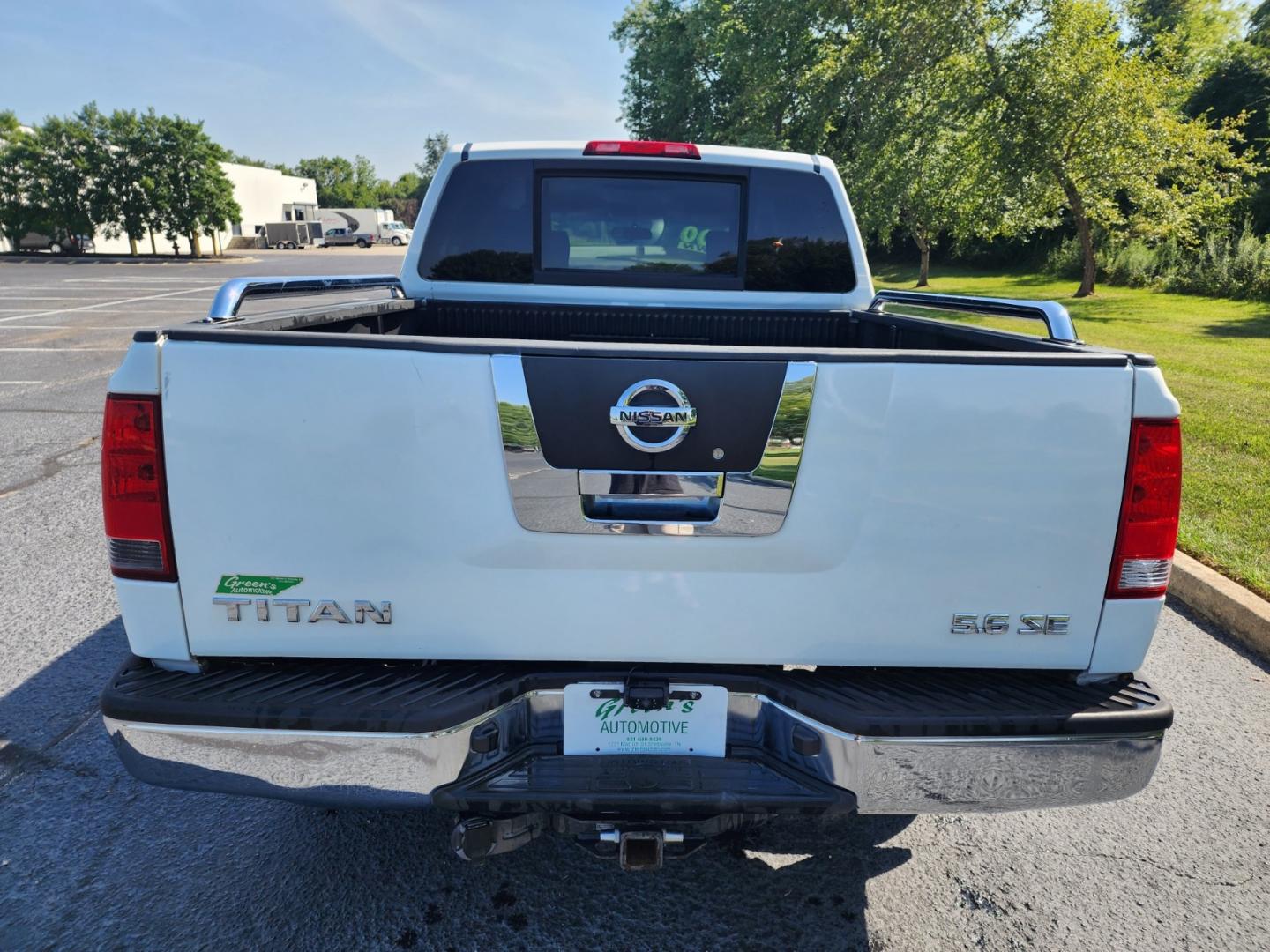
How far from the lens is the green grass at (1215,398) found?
514 cm

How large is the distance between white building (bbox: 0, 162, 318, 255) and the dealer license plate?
57.1 metres

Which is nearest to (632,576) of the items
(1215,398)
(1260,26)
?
(1215,398)

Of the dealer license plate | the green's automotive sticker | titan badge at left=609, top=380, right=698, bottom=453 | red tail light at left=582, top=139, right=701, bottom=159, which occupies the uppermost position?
red tail light at left=582, top=139, right=701, bottom=159

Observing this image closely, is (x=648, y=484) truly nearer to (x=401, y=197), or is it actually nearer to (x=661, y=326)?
(x=661, y=326)

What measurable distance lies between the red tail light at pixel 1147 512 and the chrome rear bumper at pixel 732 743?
357mm

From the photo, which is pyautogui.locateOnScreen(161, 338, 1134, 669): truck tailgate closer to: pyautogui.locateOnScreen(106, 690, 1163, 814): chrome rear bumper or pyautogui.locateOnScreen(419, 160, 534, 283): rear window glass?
pyautogui.locateOnScreen(106, 690, 1163, 814): chrome rear bumper

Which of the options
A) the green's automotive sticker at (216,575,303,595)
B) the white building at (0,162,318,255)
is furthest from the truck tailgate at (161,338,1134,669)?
the white building at (0,162,318,255)

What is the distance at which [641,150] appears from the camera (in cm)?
349

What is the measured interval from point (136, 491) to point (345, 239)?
73.8 metres

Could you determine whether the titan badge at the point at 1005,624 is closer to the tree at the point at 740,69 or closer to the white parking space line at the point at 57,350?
the white parking space line at the point at 57,350

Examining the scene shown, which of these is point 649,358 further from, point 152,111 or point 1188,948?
point 152,111

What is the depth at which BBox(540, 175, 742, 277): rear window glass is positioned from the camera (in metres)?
3.62

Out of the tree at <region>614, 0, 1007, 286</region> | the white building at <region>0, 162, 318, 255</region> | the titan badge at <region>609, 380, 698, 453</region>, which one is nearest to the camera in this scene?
the titan badge at <region>609, 380, 698, 453</region>

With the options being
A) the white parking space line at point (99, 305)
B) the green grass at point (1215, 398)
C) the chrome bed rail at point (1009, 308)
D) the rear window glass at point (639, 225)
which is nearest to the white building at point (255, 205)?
the white parking space line at point (99, 305)
